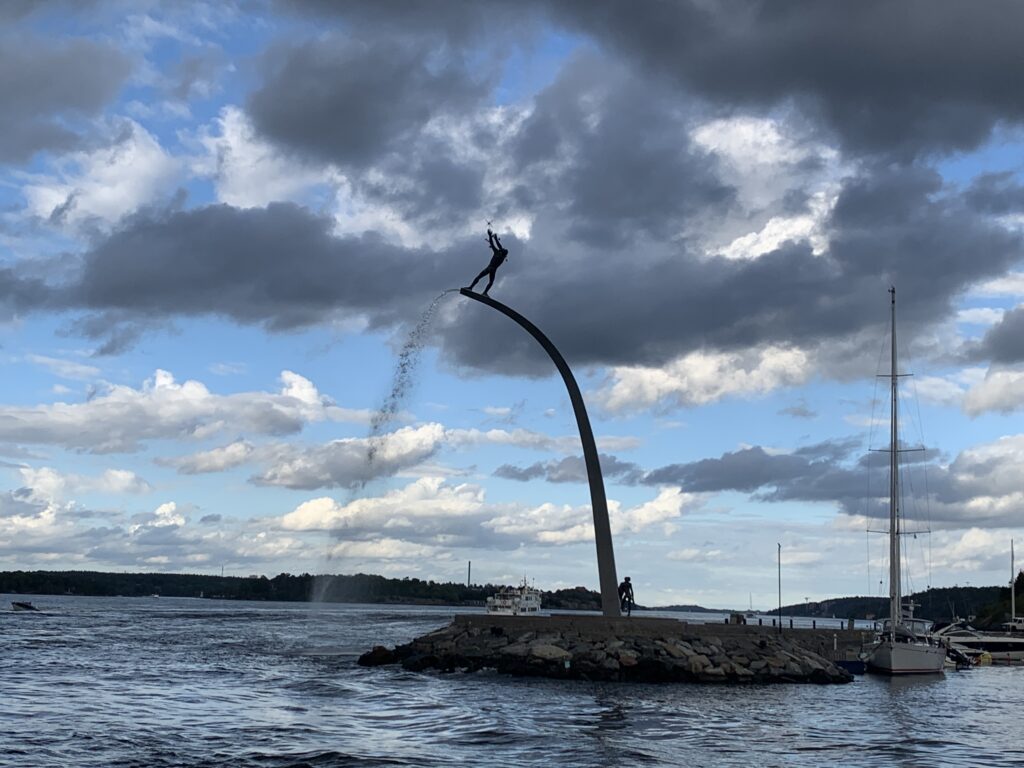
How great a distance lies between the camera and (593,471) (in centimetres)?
5288

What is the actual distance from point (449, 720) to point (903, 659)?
3839 cm

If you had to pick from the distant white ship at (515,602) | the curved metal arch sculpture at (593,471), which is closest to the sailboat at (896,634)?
the curved metal arch sculpture at (593,471)

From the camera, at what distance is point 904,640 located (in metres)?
67.4

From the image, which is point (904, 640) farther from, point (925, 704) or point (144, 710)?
point (144, 710)

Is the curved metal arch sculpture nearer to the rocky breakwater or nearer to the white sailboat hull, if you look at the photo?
the rocky breakwater

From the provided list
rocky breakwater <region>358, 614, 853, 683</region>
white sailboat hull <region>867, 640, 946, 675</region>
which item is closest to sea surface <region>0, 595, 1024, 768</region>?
rocky breakwater <region>358, 614, 853, 683</region>

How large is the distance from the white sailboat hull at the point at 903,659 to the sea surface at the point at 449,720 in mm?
5178

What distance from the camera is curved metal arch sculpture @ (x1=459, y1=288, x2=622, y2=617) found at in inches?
2056

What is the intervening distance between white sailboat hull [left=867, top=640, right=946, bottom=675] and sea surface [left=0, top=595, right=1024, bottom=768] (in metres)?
5.18

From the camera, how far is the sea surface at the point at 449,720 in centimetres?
2769

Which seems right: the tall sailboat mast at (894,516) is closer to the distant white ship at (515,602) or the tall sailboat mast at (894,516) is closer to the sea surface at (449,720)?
the sea surface at (449,720)

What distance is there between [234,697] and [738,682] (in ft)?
70.4

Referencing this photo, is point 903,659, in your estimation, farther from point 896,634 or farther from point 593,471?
point 593,471

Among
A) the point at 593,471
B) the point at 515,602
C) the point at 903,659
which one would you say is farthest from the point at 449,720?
the point at 515,602
